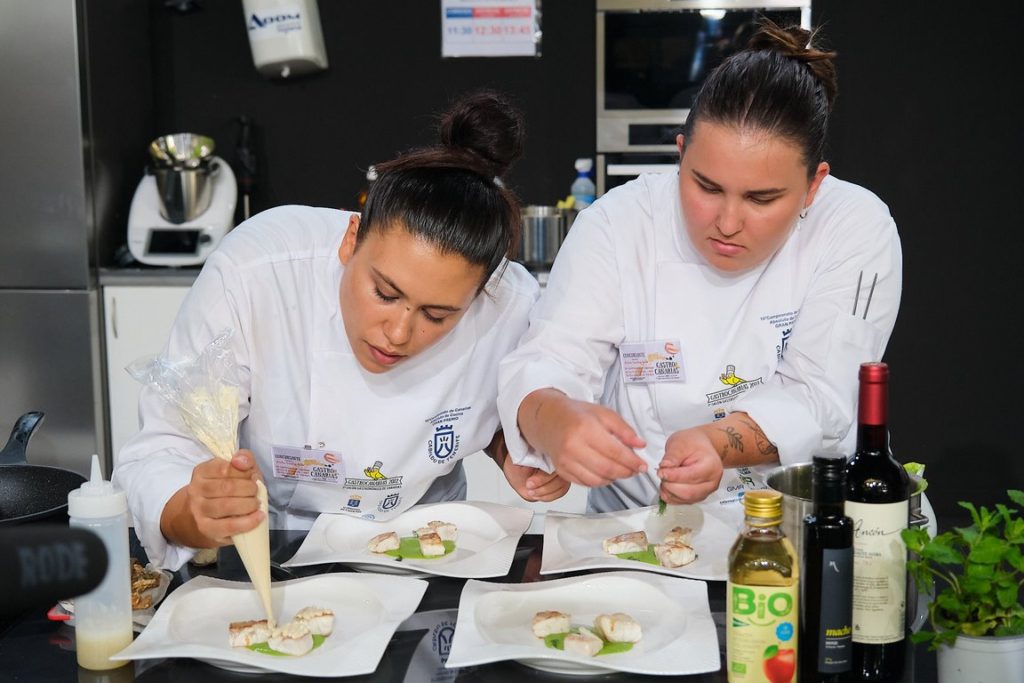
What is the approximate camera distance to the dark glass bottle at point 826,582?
948mm

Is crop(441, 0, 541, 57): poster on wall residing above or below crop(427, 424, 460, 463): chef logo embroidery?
above

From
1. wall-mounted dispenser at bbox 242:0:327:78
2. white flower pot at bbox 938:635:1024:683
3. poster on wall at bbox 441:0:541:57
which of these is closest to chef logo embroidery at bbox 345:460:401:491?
white flower pot at bbox 938:635:1024:683

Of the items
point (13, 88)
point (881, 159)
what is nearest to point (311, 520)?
point (13, 88)

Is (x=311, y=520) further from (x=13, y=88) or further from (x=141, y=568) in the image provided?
(x=13, y=88)

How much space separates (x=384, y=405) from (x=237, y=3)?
259cm

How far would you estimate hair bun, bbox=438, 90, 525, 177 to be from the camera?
1.51 meters

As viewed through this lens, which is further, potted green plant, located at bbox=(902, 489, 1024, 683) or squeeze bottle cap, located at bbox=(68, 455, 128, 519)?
squeeze bottle cap, located at bbox=(68, 455, 128, 519)

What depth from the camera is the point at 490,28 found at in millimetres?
3754

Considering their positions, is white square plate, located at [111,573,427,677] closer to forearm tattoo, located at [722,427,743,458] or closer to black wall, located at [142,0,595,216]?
forearm tattoo, located at [722,427,743,458]

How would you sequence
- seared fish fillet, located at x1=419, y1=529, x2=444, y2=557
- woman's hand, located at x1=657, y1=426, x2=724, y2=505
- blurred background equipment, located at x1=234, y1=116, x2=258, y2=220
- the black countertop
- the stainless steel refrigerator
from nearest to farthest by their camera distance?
the black countertop < woman's hand, located at x1=657, y1=426, x2=724, y2=505 < seared fish fillet, located at x1=419, y1=529, x2=444, y2=557 < the stainless steel refrigerator < blurred background equipment, located at x1=234, y1=116, x2=258, y2=220

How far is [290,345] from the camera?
1607mm

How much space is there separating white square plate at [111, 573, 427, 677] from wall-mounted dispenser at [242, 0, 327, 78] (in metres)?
2.70

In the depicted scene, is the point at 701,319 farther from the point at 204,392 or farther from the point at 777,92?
the point at 204,392

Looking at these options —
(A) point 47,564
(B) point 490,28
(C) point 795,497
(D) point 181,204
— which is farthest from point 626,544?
(B) point 490,28
